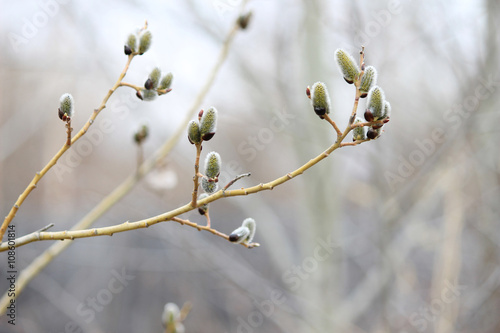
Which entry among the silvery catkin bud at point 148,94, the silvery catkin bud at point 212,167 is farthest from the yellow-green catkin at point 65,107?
the silvery catkin bud at point 212,167

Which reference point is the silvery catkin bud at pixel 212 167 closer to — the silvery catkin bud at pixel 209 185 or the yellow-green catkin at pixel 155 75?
the silvery catkin bud at pixel 209 185

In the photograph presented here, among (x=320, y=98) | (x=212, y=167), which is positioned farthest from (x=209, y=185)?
(x=320, y=98)

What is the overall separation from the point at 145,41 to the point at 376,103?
39 cm

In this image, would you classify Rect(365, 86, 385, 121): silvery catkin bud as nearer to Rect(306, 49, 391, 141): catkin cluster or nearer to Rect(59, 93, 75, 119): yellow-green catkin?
Rect(306, 49, 391, 141): catkin cluster

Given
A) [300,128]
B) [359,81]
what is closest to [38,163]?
[300,128]

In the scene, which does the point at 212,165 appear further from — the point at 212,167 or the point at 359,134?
the point at 359,134

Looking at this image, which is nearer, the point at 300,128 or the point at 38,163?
the point at 300,128

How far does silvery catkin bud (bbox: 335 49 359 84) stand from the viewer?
0.62m

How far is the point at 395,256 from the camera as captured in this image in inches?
88.0

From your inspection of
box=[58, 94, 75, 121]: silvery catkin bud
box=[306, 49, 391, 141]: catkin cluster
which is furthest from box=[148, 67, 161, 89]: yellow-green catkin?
box=[306, 49, 391, 141]: catkin cluster

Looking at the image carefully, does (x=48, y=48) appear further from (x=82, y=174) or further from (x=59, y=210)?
(x=82, y=174)

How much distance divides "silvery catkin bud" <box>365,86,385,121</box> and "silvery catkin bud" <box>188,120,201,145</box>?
0.77ft

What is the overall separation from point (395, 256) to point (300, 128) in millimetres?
801

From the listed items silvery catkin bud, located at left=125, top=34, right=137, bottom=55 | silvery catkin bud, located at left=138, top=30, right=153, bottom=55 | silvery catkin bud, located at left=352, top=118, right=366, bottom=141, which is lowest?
silvery catkin bud, located at left=125, top=34, right=137, bottom=55
